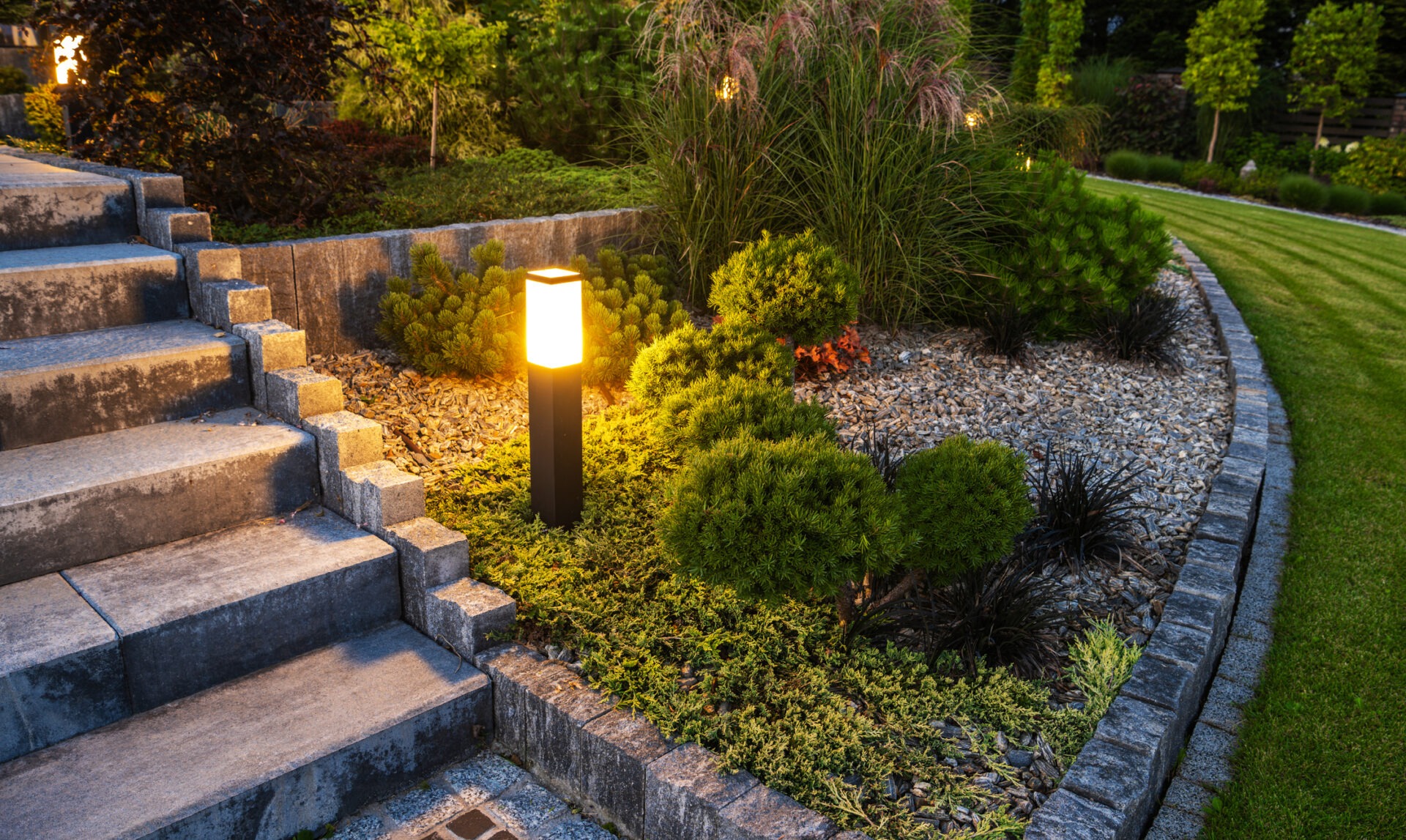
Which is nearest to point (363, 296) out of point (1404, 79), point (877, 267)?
point (877, 267)

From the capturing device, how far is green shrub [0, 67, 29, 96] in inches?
358

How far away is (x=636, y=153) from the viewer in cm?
645

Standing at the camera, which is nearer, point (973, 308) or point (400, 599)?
point (400, 599)

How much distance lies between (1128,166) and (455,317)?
15595 millimetres

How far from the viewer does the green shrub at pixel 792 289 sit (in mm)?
3916

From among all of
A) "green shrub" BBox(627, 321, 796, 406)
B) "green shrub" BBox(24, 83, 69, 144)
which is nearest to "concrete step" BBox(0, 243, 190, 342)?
"green shrub" BBox(627, 321, 796, 406)

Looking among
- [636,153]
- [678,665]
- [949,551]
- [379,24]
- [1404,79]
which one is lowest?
[678,665]

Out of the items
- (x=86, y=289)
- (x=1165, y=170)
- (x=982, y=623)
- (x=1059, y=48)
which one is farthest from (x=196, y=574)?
(x=1059, y=48)

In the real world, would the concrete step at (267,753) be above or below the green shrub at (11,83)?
below

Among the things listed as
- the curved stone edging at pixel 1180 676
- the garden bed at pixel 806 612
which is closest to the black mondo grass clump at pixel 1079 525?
the garden bed at pixel 806 612

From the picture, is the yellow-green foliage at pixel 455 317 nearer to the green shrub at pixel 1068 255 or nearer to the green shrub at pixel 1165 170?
the green shrub at pixel 1068 255

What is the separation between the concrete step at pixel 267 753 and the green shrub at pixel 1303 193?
15180 millimetres

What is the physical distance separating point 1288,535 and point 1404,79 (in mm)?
19546

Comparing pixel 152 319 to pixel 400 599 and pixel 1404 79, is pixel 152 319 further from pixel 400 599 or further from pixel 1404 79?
pixel 1404 79
